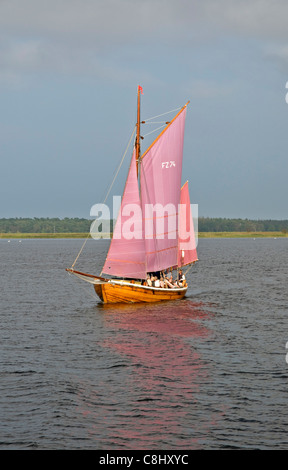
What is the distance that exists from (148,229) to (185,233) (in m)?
11.0

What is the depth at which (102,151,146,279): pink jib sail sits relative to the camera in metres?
51.6

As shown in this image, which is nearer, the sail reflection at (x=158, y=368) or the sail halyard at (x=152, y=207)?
the sail reflection at (x=158, y=368)

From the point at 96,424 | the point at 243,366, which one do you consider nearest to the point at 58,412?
the point at 96,424

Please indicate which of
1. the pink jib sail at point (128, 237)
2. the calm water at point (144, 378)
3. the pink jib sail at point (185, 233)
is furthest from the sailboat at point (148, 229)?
the pink jib sail at point (185, 233)

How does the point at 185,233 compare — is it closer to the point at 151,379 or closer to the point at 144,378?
the point at 144,378

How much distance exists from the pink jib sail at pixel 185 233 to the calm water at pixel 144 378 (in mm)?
9891

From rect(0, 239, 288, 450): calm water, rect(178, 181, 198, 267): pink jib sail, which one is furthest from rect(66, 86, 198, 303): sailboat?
rect(178, 181, 198, 267): pink jib sail

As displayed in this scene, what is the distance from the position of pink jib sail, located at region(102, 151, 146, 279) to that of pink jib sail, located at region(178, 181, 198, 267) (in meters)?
11.0

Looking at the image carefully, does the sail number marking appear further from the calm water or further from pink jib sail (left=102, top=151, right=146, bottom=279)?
the calm water

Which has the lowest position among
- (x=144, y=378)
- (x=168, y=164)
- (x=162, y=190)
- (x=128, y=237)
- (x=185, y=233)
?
(x=144, y=378)

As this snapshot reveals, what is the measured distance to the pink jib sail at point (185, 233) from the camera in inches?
2514

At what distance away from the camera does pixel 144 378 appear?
28.8 meters

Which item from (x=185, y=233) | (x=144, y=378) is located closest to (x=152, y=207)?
(x=185, y=233)

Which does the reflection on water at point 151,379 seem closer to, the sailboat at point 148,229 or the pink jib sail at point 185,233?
the sailboat at point 148,229
